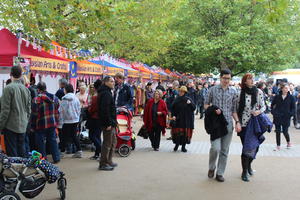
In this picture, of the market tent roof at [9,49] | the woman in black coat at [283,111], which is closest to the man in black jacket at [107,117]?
the market tent roof at [9,49]

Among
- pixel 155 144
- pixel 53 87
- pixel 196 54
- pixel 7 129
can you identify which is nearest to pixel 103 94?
pixel 7 129

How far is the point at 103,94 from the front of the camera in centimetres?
671

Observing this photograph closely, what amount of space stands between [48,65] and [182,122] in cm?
378

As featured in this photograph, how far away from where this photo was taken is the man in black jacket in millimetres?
6668

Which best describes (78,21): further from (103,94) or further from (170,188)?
(170,188)

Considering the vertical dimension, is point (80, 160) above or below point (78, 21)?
below

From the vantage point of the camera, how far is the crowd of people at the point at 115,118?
19.0 ft

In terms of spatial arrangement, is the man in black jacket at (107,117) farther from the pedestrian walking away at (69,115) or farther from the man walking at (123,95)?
the man walking at (123,95)

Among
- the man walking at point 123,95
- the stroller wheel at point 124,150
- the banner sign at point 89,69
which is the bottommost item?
the stroller wheel at point 124,150

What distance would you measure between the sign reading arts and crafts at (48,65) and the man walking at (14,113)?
9.94ft

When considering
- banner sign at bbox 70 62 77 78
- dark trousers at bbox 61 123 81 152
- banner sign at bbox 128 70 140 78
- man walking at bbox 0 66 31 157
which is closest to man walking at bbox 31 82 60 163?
dark trousers at bbox 61 123 81 152

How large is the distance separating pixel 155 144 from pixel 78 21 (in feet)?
11.9

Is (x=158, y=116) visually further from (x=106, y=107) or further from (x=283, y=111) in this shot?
(x=283, y=111)

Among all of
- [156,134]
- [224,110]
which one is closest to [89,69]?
[156,134]
